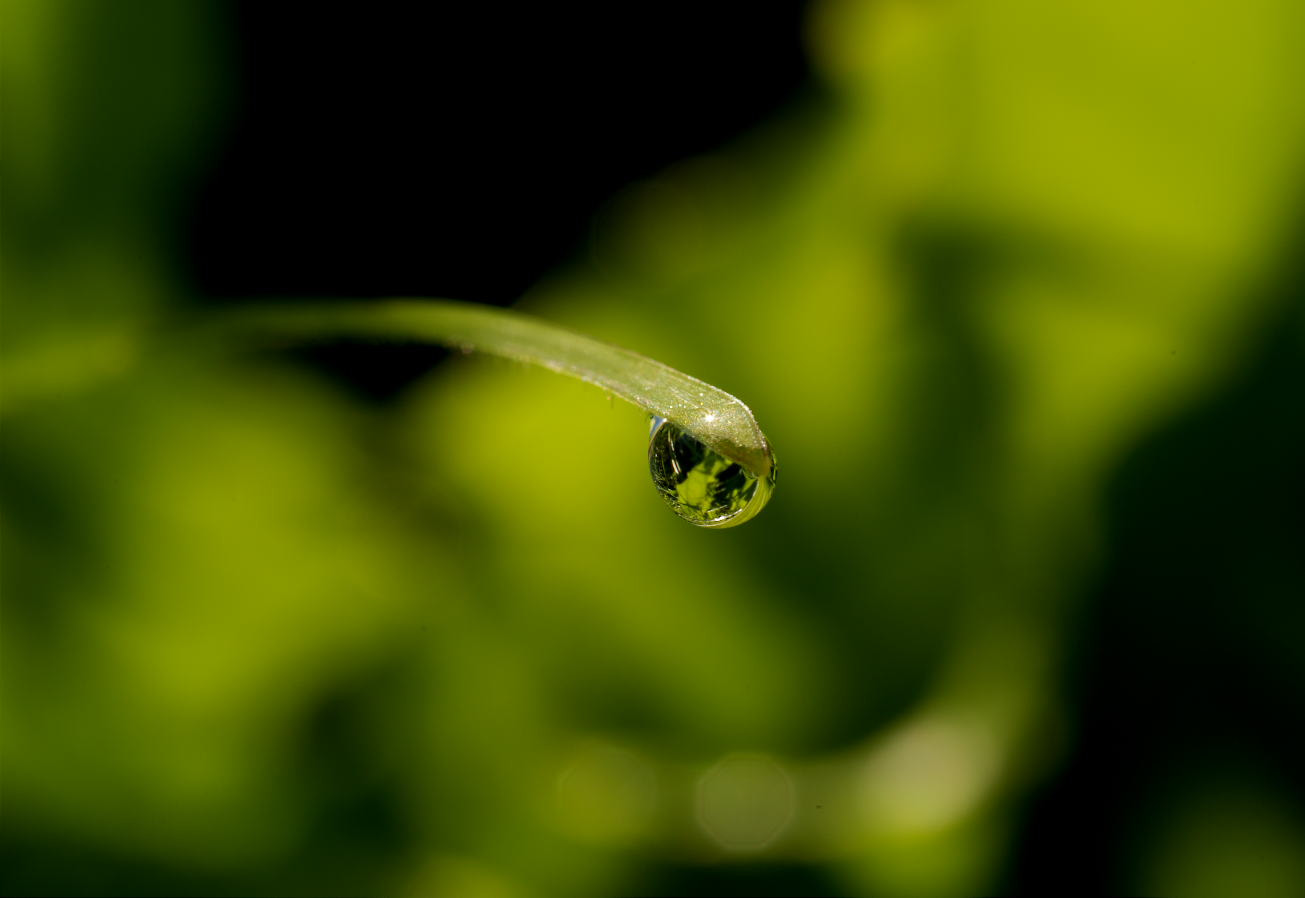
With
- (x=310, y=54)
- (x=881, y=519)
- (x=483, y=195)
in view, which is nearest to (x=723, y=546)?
(x=881, y=519)

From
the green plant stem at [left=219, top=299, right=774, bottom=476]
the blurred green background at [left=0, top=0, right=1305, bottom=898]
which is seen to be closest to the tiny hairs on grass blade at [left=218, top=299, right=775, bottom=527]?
the green plant stem at [left=219, top=299, right=774, bottom=476]

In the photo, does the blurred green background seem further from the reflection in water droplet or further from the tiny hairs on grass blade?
the reflection in water droplet

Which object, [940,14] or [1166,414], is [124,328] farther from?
[1166,414]

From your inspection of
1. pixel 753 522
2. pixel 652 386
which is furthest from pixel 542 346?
pixel 753 522

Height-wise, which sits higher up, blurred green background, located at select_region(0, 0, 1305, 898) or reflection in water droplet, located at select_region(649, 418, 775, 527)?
reflection in water droplet, located at select_region(649, 418, 775, 527)

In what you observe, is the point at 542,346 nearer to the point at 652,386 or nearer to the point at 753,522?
the point at 652,386

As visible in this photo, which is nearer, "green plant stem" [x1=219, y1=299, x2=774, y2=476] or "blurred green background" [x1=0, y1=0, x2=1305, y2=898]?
"green plant stem" [x1=219, y1=299, x2=774, y2=476]
